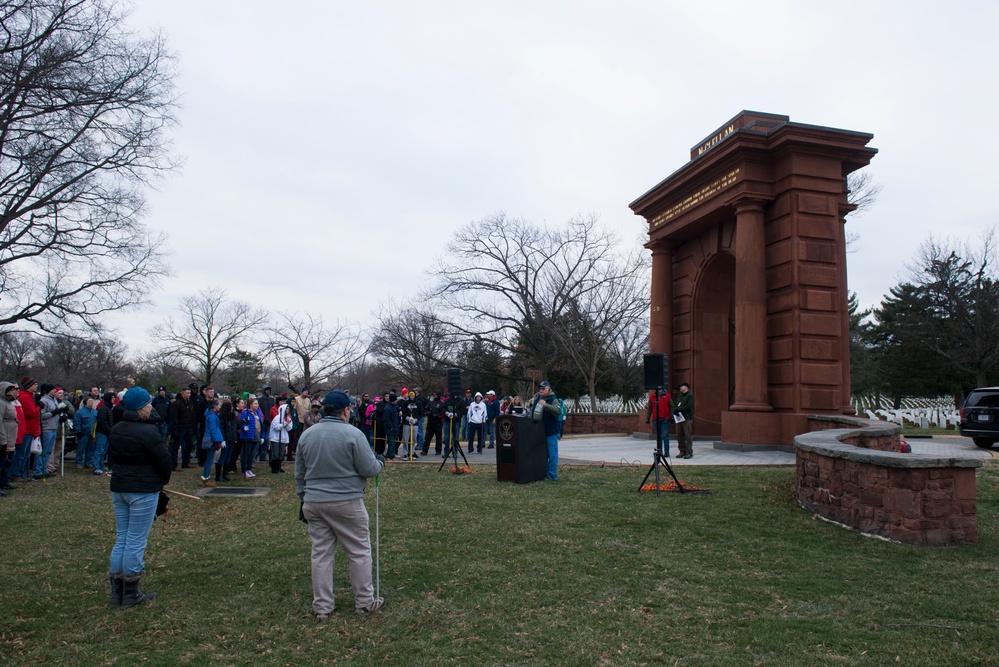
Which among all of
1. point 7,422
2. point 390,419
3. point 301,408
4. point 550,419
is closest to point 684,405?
point 550,419

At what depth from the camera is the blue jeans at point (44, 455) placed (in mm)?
13219

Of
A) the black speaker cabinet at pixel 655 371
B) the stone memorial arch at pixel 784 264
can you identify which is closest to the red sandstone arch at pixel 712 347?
the stone memorial arch at pixel 784 264

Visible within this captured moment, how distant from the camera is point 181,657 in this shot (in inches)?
180

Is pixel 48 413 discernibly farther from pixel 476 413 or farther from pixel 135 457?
pixel 476 413

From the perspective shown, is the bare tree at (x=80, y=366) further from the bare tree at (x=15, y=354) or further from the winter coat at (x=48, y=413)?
the winter coat at (x=48, y=413)

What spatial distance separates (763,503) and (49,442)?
12.7m

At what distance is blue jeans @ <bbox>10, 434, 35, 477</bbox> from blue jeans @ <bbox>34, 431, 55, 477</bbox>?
0.22 metres

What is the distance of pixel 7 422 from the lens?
10922mm

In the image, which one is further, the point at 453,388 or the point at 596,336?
the point at 596,336

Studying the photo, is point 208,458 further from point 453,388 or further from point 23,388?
point 453,388

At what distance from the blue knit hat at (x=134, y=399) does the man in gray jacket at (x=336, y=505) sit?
1.51 metres

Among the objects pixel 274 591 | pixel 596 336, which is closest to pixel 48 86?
pixel 274 591

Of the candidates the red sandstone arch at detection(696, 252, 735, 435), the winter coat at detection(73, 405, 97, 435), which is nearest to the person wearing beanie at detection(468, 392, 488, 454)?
the red sandstone arch at detection(696, 252, 735, 435)

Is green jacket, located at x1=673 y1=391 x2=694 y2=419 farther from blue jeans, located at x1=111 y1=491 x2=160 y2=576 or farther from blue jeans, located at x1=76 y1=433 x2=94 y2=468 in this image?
blue jeans, located at x1=76 y1=433 x2=94 y2=468
